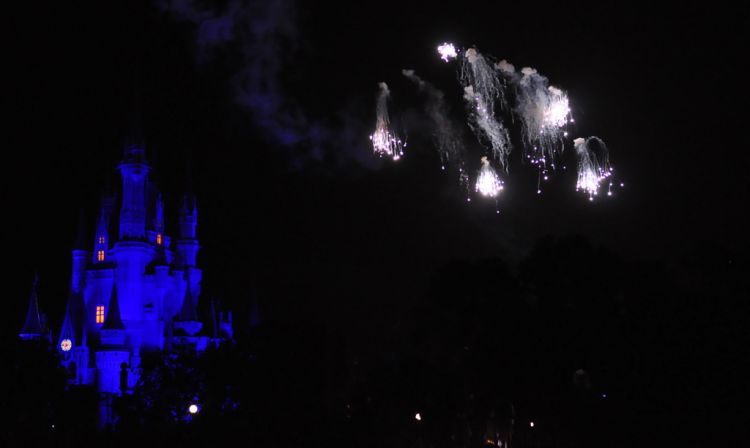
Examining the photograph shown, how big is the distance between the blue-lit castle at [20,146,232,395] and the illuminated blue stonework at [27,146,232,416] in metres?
0.08

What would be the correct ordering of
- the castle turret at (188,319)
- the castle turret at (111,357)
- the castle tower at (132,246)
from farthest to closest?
1. the castle turret at (188,319)
2. the castle tower at (132,246)
3. the castle turret at (111,357)

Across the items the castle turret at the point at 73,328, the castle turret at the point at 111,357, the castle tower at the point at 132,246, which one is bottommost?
the castle turret at the point at 111,357

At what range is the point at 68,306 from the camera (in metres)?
74.6

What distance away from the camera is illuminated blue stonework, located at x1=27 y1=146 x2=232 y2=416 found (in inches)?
2825

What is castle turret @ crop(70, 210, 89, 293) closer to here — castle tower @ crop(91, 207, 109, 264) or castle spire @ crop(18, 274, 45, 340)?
castle tower @ crop(91, 207, 109, 264)

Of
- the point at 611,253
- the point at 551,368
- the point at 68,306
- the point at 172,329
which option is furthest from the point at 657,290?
the point at 68,306

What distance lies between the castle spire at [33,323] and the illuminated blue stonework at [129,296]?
8 centimetres

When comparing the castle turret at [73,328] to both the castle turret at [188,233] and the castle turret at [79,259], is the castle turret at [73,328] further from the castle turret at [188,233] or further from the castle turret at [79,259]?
the castle turret at [188,233]

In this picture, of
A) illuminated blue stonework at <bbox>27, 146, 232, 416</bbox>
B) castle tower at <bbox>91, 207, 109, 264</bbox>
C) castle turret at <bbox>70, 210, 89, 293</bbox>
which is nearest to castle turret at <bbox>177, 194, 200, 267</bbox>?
illuminated blue stonework at <bbox>27, 146, 232, 416</bbox>

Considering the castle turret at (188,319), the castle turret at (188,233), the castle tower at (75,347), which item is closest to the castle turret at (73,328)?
the castle tower at (75,347)

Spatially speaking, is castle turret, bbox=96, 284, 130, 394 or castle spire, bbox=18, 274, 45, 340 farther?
castle spire, bbox=18, 274, 45, 340

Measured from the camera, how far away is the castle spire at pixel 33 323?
72250 mm

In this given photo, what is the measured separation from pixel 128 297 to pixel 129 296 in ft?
0.40

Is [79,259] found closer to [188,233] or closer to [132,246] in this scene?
[132,246]
